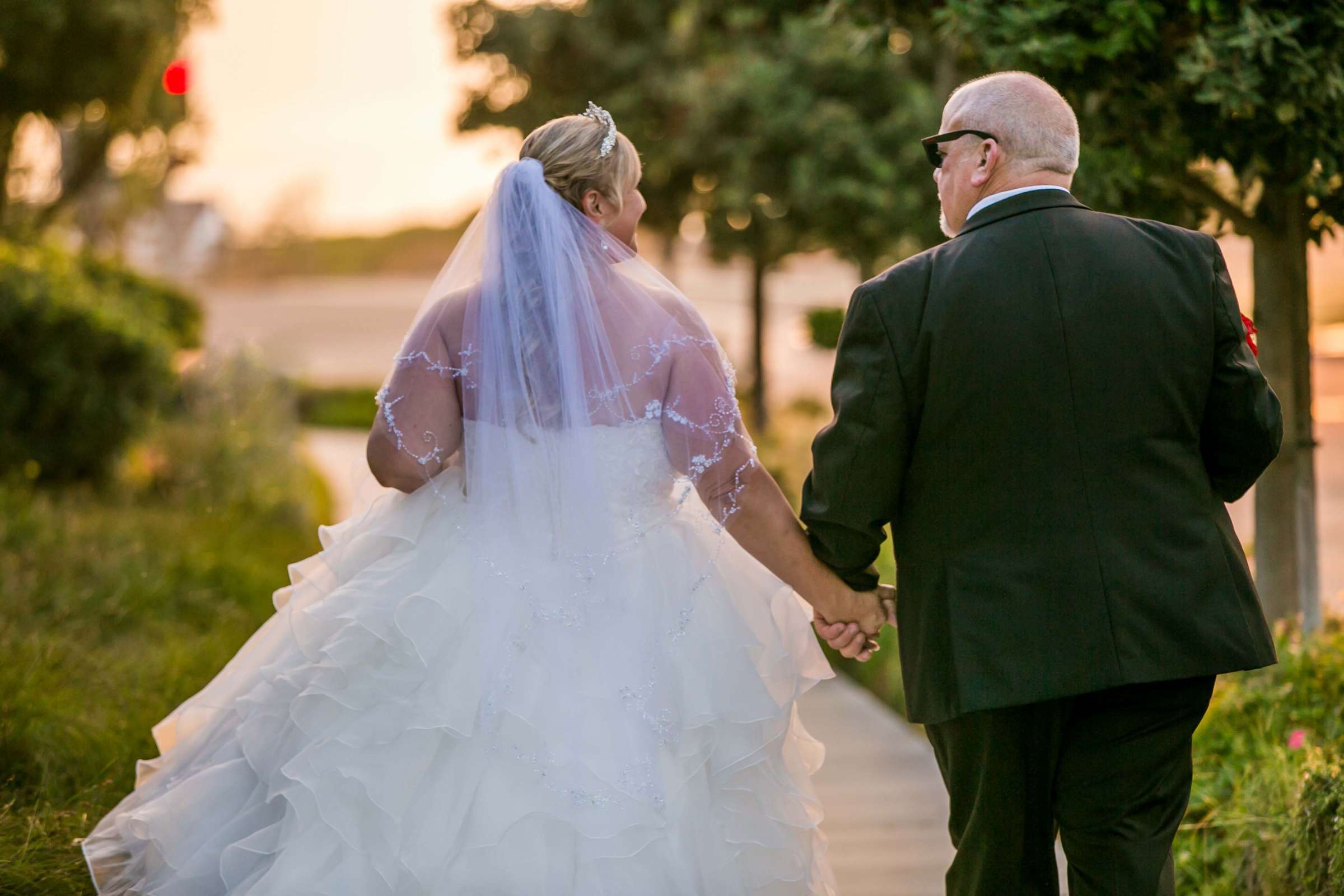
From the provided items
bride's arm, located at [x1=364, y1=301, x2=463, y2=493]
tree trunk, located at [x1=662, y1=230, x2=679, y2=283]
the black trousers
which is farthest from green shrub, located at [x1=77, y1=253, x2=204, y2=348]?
the black trousers

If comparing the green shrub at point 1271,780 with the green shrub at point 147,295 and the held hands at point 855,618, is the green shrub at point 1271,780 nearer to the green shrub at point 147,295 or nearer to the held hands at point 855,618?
the held hands at point 855,618

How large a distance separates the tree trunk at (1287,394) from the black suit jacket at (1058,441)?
75.5 inches

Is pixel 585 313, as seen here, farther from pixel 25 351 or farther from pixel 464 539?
pixel 25 351

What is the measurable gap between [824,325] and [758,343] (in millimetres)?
1033

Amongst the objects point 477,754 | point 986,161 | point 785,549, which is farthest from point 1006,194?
point 477,754

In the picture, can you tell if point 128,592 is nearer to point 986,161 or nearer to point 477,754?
point 477,754

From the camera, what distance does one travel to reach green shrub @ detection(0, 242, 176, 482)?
8391 millimetres

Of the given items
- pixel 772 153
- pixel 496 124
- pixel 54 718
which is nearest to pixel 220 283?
pixel 496 124

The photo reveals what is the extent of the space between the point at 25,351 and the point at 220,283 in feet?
133

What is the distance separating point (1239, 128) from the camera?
3729 millimetres

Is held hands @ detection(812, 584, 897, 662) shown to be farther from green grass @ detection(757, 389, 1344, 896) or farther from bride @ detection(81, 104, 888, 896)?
green grass @ detection(757, 389, 1344, 896)

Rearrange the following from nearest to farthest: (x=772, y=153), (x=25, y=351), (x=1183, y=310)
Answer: (x=1183, y=310), (x=25, y=351), (x=772, y=153)

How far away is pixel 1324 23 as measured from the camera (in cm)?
343

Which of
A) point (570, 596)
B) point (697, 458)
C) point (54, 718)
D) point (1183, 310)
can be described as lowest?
point (54, 718)
